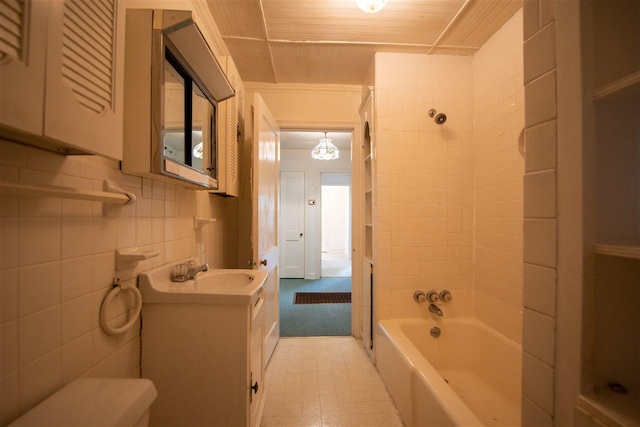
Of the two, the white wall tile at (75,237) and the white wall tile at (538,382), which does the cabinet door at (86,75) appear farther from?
the white wall tile at (538,382)

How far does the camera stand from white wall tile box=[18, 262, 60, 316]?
2.04 feet

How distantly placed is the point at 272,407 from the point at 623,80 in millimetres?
2014

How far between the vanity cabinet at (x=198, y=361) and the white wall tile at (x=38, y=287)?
1.30 ft

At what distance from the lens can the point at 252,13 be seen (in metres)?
1.57

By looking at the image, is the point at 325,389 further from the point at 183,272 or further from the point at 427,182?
the point at 427,182

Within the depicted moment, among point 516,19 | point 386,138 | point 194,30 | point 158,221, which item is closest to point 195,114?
point 194,30

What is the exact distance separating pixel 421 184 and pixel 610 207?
137cm

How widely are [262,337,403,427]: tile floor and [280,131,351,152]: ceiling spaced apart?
2.84 meters

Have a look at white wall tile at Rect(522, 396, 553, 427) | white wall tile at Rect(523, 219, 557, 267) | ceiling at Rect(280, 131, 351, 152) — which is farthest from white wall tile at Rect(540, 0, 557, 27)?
ceiling at Rect(280, 131, 351, 152)

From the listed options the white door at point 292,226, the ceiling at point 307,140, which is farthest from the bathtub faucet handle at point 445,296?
the white door at point 292,226

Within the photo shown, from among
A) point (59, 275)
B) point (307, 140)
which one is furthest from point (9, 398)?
point (307, 140)

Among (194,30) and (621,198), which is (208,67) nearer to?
(194,30)

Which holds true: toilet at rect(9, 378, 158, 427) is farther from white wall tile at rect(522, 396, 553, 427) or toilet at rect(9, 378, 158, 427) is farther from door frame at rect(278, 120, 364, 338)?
door frame at rect(278, 120, 364, 338)

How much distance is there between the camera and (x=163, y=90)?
0.94m
